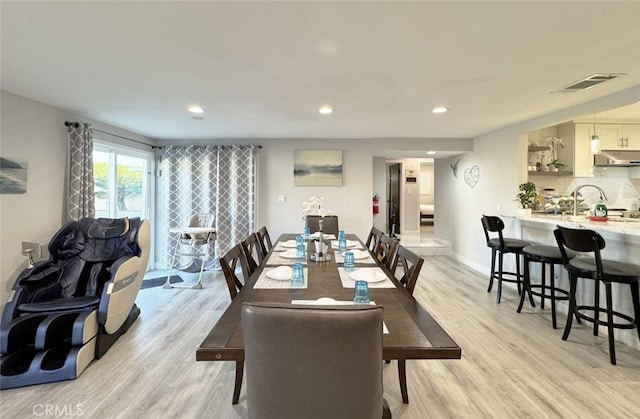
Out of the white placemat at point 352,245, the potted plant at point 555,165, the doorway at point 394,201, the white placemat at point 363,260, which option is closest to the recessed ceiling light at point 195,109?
the white placemat at point 352,245

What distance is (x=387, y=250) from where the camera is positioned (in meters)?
2.73

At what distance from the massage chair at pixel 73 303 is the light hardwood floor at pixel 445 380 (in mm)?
135

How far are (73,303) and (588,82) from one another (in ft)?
15.4

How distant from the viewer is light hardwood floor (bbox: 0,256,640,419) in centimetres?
194

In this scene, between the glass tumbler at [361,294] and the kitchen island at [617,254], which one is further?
the kitchen island at [617,254]

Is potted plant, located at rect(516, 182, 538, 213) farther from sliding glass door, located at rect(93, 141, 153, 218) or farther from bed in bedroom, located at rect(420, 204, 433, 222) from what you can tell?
bed in bedroom, located at rect(420, 204, 433, 222)

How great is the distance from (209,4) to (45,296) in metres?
2.75

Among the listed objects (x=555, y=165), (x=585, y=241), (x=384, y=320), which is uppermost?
(x=555, y=165)

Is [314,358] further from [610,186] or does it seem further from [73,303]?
[610,186]

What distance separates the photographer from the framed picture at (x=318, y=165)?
5.48 m

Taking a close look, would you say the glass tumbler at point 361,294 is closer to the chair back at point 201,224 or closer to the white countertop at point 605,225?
the white countertop at point 605,225

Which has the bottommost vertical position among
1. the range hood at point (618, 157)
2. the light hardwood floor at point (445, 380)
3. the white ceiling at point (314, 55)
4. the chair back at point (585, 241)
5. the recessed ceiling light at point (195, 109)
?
the light hardwood floor at point (445, 380)

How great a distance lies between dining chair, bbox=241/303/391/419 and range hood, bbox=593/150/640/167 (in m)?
5.42

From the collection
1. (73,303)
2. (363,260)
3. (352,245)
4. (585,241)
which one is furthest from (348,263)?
(73,303)
